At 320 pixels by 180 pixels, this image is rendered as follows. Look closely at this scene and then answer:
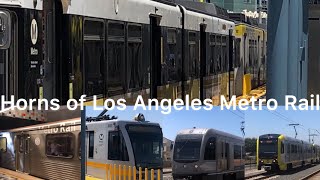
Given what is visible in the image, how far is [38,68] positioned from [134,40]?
2.89 m

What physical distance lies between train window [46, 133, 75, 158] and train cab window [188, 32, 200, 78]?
25.8ft

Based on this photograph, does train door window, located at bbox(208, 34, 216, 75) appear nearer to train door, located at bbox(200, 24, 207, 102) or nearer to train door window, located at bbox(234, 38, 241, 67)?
train door, located at bbox(200, 24, 207, 102)

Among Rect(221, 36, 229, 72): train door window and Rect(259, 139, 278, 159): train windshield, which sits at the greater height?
Rect(221, 36, 229, 72): train door window

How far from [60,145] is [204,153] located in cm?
132

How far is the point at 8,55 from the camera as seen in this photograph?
6309 mm

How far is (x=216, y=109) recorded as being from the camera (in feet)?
18.2

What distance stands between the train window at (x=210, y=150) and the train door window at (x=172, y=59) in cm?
603

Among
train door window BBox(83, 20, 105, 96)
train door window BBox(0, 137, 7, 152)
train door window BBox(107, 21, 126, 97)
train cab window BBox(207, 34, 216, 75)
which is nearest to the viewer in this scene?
train door window BBox(0, 137, 7, 152)

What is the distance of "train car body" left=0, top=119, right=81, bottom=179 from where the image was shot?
5.60 m

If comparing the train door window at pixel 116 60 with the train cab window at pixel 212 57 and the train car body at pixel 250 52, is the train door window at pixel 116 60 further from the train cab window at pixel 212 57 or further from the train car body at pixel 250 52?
the train car body at pixel 250 52

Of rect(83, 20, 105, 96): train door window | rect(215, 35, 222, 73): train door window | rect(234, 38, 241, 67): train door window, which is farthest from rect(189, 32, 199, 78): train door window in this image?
rect(83, 20, 105, 96): train door window

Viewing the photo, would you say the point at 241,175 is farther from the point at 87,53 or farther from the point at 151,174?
the point at 87,53

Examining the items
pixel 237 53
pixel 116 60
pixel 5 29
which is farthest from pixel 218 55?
pixel 5 29

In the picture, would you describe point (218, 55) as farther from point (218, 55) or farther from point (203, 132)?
point (203, 132)
